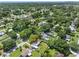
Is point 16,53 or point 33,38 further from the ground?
point 33,38

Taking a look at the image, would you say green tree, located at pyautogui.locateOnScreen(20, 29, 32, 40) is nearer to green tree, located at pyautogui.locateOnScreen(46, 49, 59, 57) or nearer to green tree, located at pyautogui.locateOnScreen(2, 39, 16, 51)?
green tree, located at pyautogui.locateOnScreen(2, 39, 16, 51)

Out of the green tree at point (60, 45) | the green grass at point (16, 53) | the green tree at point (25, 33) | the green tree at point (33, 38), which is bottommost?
the green grass at point (16, 53)

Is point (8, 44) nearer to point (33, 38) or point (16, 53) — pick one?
point (16, 53)

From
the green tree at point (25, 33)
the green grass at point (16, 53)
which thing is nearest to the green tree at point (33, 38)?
the green tree at point (25, 33)

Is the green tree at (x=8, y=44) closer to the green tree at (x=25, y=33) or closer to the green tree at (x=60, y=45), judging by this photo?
the green tree at (x=25, y=33)

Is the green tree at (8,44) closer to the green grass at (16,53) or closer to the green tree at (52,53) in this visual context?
the green grass at (16,53)

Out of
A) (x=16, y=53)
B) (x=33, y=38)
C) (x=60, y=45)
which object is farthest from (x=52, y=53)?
(x=16, y=53)

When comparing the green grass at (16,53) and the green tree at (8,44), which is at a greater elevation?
the green tree at (8,44)

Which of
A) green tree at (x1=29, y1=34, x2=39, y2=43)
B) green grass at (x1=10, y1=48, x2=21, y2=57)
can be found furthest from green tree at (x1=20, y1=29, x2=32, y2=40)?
green grass at (x1=10, y1=48, x2=21, y2=57)

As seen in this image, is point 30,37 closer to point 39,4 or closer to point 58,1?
point 39,4

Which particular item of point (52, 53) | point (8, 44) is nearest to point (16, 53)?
point (8, 44)

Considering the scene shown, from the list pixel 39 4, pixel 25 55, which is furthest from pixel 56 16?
pixel 25 55
